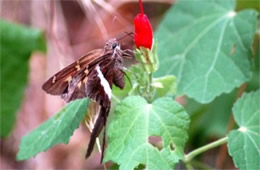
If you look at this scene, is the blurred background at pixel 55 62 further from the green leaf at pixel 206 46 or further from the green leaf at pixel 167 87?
the green leaf at pixel 167 87

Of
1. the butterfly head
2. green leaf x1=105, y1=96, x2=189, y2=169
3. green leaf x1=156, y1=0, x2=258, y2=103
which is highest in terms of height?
green leaf x1=156, y1=0, x2=258, y2=103

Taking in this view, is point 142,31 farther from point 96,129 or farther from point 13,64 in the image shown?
point 13,64

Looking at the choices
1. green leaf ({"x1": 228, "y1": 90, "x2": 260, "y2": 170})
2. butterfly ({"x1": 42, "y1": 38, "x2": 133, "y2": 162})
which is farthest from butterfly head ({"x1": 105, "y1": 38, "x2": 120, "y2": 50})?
green leaf ({"x1": 228, "y1": 90, "x2": 260, "y2": 170})

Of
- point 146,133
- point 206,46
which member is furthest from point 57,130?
point 206,46

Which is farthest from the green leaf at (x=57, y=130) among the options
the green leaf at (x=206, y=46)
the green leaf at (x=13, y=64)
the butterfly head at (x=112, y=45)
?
the green leaf at (x=13, y=64)

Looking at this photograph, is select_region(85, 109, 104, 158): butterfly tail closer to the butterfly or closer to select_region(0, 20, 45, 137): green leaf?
the butterfly
